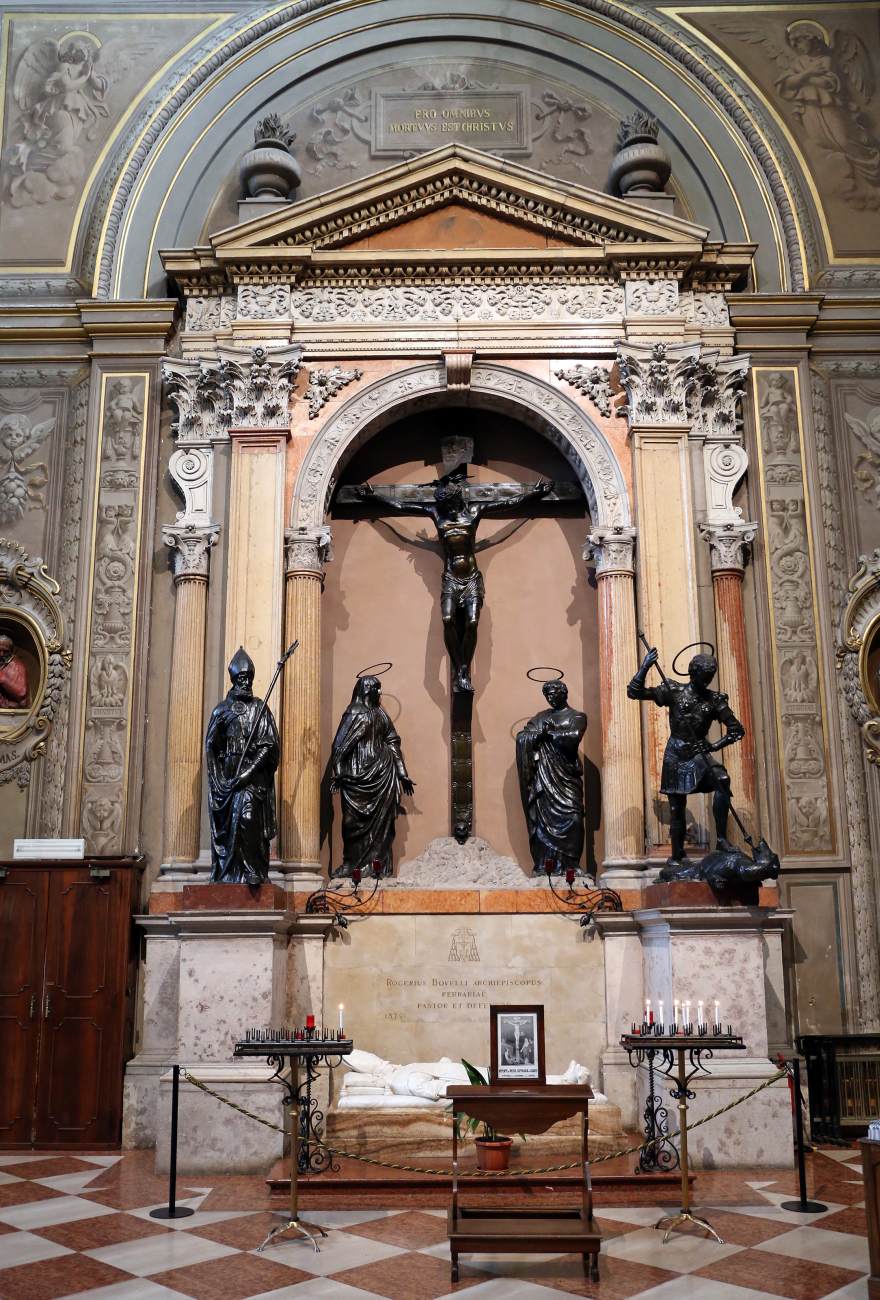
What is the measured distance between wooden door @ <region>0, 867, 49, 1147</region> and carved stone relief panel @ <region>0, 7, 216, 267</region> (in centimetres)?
646

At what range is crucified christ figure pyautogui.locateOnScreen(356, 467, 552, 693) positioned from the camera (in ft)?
39.2

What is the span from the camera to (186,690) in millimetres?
11539

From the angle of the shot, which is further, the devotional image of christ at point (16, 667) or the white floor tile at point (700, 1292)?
the devotional image of christ at point (16, 667)

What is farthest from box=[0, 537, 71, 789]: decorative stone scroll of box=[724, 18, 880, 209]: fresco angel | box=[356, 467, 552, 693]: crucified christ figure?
box=[724, 18, 880, 209]: fresco angel

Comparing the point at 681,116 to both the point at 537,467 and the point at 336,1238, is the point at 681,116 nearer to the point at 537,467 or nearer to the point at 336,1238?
the point at 537,467

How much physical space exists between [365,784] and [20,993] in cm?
343

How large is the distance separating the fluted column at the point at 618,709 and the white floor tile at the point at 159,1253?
16.5ft

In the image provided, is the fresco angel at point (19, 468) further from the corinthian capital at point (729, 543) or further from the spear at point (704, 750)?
the corinthian capital at point (729, 543)

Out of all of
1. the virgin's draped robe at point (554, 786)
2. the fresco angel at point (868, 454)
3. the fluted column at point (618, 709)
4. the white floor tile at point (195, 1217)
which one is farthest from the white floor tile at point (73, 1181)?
the fresco angel at point (868, 454)

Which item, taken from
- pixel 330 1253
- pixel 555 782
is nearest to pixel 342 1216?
pixel 330 1253

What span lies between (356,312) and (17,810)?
18.9ft

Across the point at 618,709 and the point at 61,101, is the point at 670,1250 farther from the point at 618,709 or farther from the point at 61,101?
the point at 61,101

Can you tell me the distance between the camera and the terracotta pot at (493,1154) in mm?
8039

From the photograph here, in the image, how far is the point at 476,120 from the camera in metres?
13.4
